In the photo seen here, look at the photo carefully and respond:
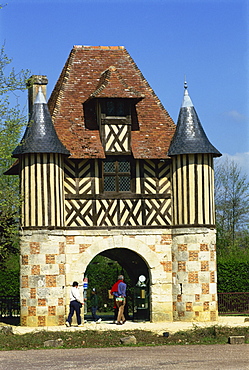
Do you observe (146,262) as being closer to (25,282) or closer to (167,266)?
(167,266)

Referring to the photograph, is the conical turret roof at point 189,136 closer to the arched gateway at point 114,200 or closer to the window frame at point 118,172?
the arched gateway at point 114,200

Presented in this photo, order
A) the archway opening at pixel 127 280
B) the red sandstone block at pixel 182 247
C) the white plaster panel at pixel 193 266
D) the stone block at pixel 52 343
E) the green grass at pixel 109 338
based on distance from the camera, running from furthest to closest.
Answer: the archway opening at pixel 127 280
the red sandstone block at pixel 182 247
the white plaster panel at pixel 193 266
the green grass at pixel 109 338
the stone block at pixel 52 343

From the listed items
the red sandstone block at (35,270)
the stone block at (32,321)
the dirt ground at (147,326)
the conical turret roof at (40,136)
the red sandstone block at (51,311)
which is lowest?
the dirt ground at (147,326)

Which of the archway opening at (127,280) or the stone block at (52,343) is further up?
the archway opening at (127,280)

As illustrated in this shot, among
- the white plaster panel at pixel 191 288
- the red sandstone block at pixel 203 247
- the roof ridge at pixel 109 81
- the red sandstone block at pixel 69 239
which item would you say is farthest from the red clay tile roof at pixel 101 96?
the white plaster panel at pixel 191 288

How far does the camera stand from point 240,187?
43562 mm

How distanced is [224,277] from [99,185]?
25.8ft

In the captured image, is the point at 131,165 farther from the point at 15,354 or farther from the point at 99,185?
the point at 15,354

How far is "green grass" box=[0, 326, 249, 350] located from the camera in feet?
62.4

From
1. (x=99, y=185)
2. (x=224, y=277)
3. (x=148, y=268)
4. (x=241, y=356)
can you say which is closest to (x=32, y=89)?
(x=99, y=185)

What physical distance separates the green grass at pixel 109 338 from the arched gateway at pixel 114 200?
466 centimetres

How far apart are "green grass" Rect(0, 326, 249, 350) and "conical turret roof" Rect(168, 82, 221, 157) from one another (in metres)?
7.06

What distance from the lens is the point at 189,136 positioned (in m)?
26.8

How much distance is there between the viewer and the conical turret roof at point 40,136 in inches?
1007
